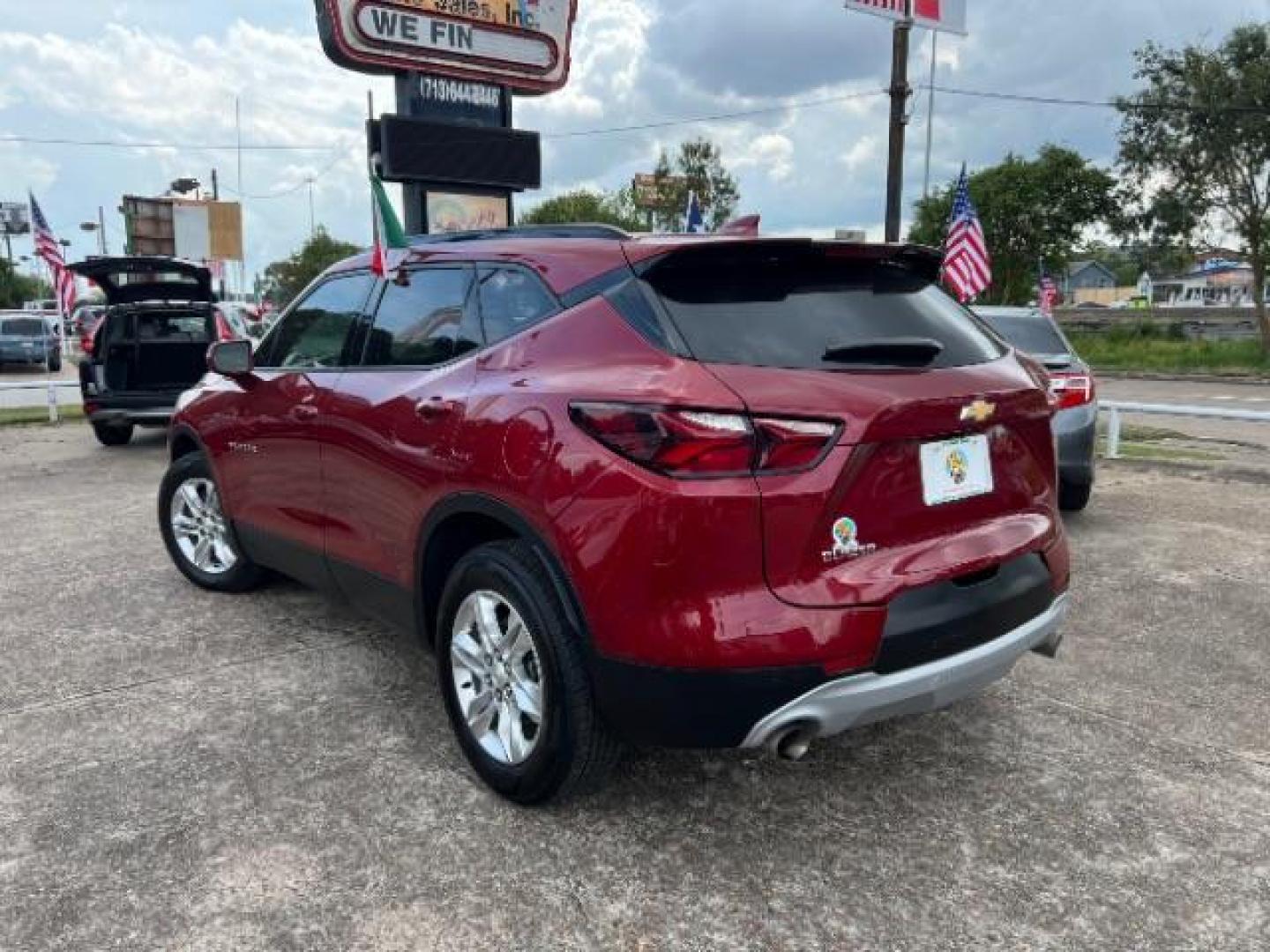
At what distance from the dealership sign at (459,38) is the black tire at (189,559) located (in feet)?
27.5

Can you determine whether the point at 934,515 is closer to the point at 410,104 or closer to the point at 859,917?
the point at 859,917

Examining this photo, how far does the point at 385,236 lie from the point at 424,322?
0.68 meters

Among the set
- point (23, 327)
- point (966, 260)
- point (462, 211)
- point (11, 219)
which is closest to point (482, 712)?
point (462, 211)

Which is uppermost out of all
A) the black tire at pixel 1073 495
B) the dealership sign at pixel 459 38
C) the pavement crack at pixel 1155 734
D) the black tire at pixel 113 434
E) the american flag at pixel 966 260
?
the dealership sign at pixel 459 38

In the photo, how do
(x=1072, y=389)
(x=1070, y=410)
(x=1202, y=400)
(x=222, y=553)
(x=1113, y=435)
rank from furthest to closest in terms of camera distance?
1. (x=1202, y=400)
2. (x=1113, y=435)
3. (x=1072, y=389)
4. (x=1070, y=410)
5. (x=222, y=553)

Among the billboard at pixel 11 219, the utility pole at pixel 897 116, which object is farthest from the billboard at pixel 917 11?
the billboard at pixel 11 219

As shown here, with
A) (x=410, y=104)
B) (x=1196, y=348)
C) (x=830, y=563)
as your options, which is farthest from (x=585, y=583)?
(x=1196, y=348)

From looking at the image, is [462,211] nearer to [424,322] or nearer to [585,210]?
[424,322]

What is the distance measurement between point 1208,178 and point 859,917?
30149 millimetres

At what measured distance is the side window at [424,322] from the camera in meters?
3.20

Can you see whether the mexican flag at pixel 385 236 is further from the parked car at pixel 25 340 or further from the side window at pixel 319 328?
the parked car at pixel 25 340

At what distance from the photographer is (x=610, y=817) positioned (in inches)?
112

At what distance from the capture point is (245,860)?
2.65 m

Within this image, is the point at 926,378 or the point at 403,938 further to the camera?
the point at 926,378
